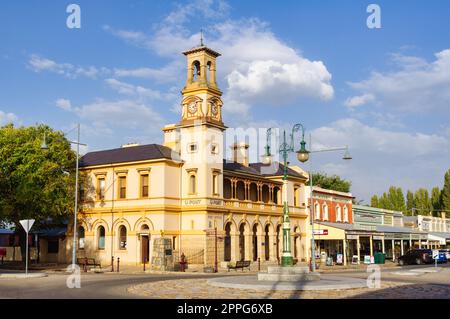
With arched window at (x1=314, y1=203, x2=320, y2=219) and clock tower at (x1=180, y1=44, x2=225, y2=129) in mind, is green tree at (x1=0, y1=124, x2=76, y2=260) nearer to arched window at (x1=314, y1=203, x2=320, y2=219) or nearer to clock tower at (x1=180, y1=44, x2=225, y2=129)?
clock tower at (x1=180, y1=44, x2=225, y2=129)

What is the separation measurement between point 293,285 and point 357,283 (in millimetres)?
2948

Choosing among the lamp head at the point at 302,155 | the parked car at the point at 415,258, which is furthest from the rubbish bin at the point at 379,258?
the lamp head at the point at 302,155

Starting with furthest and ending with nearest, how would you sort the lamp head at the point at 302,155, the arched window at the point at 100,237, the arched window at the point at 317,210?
1. the arched window at the point at 317,210
2. the arched window at the point at 100,237
3. the lamp head at the point at 302,155

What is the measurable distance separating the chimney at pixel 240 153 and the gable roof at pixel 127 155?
1296cm

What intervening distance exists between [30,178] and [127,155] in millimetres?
9018

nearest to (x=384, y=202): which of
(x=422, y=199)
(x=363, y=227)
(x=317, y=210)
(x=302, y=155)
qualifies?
(x=422, y=199)

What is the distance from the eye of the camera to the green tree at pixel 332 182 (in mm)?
85750

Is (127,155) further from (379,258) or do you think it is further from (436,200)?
(436,200)

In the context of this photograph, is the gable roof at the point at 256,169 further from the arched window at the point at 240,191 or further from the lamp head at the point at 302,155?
the lamp head at the point at 302,155

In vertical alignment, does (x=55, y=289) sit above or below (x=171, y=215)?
below

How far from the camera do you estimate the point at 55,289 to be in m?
21.0

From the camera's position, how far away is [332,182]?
8719 centimetres
